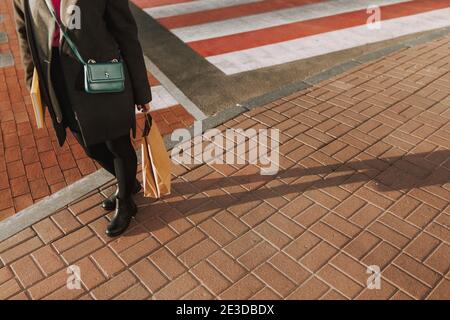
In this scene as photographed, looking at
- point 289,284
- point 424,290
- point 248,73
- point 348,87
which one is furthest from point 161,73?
point 424,290

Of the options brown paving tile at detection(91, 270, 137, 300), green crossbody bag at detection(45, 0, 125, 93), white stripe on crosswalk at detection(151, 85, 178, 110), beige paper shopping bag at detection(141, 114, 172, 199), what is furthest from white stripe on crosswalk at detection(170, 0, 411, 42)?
brown paving tile at detection(91, 270, 137, 300)

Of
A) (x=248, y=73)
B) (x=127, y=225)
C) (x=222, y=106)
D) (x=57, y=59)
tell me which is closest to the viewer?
(x=57, y=59)

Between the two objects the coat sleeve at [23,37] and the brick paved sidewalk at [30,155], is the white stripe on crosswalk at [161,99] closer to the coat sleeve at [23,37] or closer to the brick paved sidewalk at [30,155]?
the brick paved sidewalk at [30,155]

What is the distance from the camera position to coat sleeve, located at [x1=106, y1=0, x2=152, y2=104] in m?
2.46

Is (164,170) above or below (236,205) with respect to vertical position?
above

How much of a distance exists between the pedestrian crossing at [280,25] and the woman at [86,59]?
3.16m

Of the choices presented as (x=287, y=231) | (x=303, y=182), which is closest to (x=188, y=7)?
(x=303, y=182)

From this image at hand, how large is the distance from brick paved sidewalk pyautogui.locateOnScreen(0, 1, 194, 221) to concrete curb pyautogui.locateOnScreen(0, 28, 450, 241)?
124 mm

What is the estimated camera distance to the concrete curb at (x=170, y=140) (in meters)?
3.30

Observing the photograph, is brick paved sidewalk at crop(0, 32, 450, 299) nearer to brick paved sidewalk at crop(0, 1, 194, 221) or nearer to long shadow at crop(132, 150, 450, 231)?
long shadow at crop(132, 150, 450, 231)

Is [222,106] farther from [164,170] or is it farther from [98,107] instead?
[98,107]

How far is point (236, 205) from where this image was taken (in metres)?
3.38

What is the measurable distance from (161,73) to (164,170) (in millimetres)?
2917

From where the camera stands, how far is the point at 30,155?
410 cm
